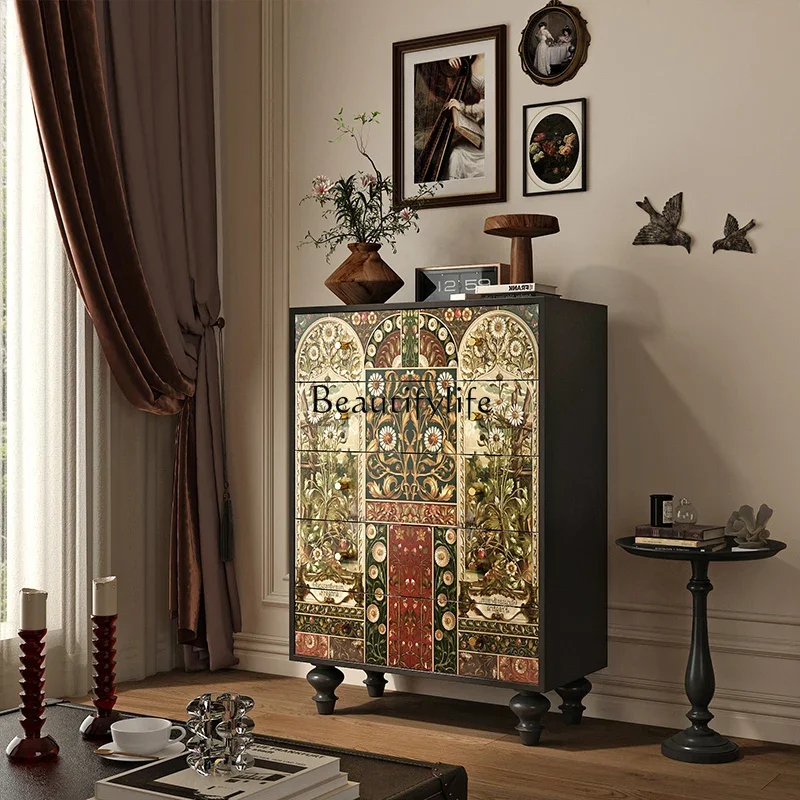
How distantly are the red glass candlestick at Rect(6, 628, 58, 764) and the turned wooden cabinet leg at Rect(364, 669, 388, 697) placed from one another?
1914 mm

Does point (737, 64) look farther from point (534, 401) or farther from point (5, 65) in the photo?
point (5, 65)

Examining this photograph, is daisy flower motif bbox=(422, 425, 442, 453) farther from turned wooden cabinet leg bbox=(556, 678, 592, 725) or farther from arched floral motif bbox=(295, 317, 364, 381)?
turned wooden cabinet leg bbox=(556, 678, 592, 725)

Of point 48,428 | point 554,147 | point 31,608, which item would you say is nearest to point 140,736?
point 31,608

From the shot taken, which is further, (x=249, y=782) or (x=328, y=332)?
(x=328, y=332)

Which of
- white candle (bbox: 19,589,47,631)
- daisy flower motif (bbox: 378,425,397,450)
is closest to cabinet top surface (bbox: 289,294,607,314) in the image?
daisy flower motif (bbox: 378,425,397,450)

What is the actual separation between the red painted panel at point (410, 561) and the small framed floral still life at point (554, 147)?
1.30m

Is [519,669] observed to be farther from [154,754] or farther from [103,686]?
[154,754]

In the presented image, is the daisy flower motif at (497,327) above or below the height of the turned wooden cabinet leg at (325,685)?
above

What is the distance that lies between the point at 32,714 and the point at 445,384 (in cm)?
180

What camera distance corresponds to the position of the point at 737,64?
3.73 meters

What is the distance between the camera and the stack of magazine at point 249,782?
1.89 meters

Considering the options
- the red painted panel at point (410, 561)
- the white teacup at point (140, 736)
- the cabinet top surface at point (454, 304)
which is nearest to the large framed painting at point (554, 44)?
the cabinet top surface at point (454, 304)

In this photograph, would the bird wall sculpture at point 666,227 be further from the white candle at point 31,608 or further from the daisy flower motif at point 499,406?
the white candle at point 31,608

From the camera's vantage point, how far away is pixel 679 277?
384 cm
